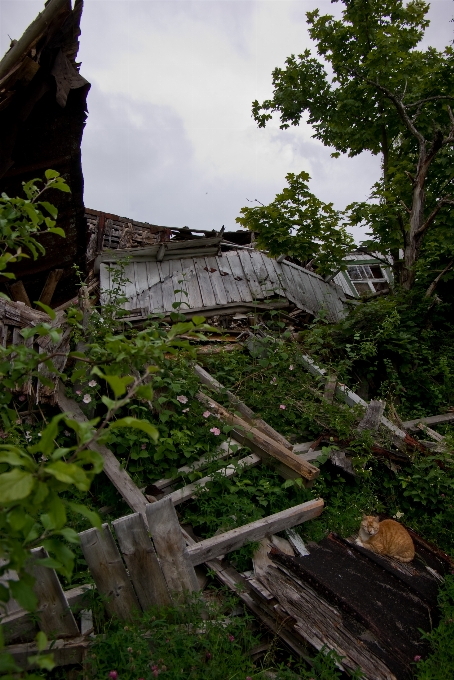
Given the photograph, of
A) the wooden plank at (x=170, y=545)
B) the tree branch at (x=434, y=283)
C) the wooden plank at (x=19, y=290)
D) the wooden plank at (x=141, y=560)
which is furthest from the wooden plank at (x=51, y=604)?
the tree branch at (x=434, y=283)

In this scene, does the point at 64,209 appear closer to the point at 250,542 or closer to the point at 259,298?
the point at 259,298

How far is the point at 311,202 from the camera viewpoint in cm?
890

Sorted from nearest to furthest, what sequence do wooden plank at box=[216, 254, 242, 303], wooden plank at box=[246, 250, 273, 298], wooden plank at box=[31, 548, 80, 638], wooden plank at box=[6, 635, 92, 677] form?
wooden plank at box=[6, 635, 92, 677] < wooden plank at box=[31, 548, 80, 638] < wooden plank at box=[216, 254, 242, 303] < wooden plank at box=[246, 250, 273, 298]

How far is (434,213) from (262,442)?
20.1ft

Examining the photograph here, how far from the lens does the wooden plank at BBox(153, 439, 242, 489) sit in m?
4.30

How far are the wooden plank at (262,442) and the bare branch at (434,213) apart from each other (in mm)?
5894

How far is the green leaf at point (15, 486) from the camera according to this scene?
3.70 ft

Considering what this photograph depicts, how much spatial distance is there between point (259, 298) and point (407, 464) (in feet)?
16.7

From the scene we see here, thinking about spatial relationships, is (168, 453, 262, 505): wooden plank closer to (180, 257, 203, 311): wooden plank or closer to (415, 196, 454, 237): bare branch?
(180, 257, 203, 311): wooden plank

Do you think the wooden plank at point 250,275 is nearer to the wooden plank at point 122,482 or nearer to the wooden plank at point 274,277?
the wooden plank at point 274,277

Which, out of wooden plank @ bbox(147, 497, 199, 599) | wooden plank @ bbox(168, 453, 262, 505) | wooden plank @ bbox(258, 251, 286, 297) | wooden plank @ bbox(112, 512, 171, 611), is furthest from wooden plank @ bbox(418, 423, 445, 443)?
wooden plank @ bbox(258, 251, 286, 297)

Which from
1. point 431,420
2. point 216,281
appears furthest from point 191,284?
point 431,420

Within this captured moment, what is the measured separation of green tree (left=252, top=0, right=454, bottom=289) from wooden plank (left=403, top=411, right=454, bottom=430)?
3.32m

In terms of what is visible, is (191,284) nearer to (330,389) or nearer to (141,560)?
(330,389)
